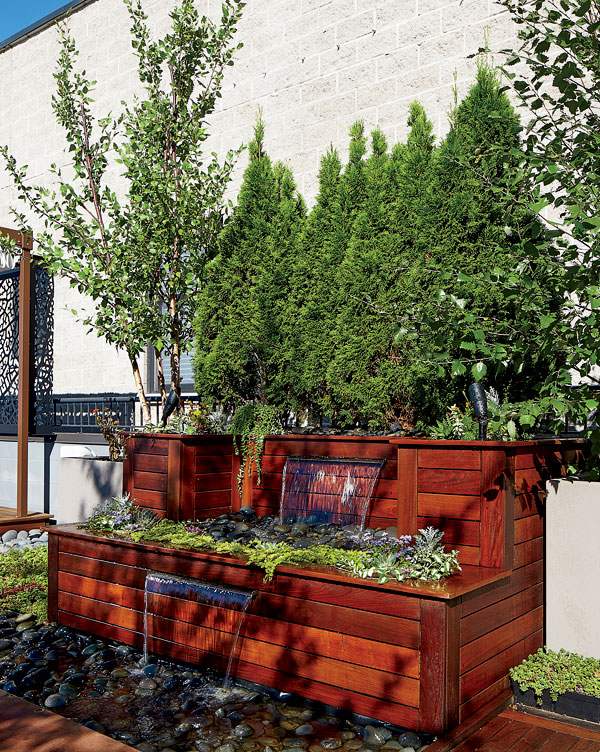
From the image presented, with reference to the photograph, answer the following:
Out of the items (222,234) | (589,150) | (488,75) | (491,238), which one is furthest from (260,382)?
(589,150)

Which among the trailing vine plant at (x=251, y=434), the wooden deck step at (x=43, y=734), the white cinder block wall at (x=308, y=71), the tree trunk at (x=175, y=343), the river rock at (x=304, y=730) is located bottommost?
the river rock at (x=304, y=730)

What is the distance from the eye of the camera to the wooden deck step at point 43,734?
9.27 feet

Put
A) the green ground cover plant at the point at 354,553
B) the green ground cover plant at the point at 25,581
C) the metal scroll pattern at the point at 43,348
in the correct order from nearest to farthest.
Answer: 1. the green ground cover plant at the point at 354,553
2. the green ground cover plant at the point at 25,581
3. the metal scroll pattern at the point at 43,348

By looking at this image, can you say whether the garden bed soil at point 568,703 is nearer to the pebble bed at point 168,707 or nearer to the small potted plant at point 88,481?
the pebble bed at point 168,707

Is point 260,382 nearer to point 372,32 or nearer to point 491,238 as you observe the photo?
point 491,238

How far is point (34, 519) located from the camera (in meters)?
8.40

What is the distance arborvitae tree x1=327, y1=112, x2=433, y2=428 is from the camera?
5.75 m

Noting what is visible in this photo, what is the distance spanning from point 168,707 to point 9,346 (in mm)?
7085

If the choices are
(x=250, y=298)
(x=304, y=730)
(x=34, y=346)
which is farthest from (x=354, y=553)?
(x=34, y=346)

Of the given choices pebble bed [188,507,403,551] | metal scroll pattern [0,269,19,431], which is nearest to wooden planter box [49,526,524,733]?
pebble bed [188,507,403,551]

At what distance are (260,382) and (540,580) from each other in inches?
135

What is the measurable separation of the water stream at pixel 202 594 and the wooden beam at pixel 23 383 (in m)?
4.47

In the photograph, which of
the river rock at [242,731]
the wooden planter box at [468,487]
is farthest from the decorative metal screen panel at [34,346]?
the river rock at [242,731]

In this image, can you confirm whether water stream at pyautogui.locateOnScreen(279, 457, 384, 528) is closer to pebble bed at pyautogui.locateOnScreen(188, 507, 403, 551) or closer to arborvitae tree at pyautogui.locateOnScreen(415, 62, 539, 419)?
pebble bed at pyautogui.locateOnScreen(188, 507, 403, 551)
